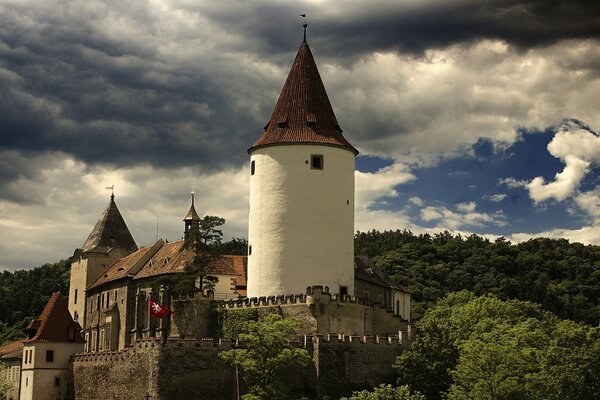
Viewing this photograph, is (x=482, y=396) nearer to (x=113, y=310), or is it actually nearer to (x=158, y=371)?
(x=158, y=371)

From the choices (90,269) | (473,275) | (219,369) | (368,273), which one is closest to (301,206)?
(219,369)

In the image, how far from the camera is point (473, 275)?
146 meters

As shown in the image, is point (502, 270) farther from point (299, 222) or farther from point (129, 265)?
point (299, 222)

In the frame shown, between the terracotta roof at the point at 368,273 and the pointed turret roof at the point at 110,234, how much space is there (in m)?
26.2

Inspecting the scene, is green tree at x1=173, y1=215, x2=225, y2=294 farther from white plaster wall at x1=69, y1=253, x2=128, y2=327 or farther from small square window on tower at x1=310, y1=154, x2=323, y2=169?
white plaster wall at x1=69, y1=253, x2=128, y2=327

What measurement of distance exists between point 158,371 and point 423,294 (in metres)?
78.9

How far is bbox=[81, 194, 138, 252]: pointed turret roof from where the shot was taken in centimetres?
10325

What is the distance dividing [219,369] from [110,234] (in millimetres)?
47217

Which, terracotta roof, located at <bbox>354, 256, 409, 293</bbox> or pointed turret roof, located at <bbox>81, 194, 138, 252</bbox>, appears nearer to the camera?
terracotta roof, located at <bbox>354, 256, 409, 293</bbox>

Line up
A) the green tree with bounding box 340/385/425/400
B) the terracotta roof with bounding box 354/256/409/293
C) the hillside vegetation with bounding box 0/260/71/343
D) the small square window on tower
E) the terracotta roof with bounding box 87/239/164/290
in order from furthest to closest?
the hillside vegetation with bounding box 0/260/71/343, the terracotta roof with bounding box 87/239/164/290, the terracotta roof with bounding box 354/256/409/293, the small square window on tower, the green tree with bounding box 340/385/425/400

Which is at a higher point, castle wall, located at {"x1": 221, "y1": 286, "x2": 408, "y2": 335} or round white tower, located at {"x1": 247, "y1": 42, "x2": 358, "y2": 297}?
round white tower, located at {"x1": 247, "y1": 42, "x2": 358, "y2": 297}

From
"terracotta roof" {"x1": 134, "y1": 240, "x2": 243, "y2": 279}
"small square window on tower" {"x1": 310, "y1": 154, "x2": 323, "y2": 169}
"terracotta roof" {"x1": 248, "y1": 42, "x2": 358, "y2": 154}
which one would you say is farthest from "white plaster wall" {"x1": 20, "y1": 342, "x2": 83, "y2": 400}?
"small square window on tower" {"x1": 310, "y1": 154, "x2": 323, "y2": 169}

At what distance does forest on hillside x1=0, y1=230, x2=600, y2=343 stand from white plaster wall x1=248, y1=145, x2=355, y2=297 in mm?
55186

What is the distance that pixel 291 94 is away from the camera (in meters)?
73.1
